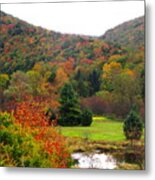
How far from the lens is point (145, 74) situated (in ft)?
10.6

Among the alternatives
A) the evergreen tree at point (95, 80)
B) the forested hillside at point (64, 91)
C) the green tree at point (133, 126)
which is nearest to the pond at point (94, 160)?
the forested hillside at point (64, 91)

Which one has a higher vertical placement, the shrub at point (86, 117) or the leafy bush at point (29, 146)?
the shrub at point (86, 117)

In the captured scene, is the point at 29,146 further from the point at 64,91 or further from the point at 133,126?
the point at 133,126

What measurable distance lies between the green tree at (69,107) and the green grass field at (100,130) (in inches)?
1.6

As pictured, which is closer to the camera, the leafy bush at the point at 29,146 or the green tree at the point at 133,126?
the green tree at the point at 133,126

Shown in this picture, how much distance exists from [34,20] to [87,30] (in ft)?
1.07

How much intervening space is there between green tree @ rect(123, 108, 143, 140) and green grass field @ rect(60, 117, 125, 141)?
31 millimetres

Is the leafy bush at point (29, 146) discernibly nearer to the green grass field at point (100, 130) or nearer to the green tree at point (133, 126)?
the green grass field at point (100, 130)

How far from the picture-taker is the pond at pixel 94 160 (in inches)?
129

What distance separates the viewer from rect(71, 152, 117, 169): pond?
129 inches

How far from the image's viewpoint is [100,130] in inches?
130

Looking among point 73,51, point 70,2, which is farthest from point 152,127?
point 70,2

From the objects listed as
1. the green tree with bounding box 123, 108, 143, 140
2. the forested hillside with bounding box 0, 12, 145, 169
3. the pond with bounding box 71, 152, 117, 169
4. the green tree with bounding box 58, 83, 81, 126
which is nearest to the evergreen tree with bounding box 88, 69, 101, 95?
the forested hillside with bounding box 0, 12, 145, 169

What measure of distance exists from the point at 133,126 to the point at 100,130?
7.7 inches
